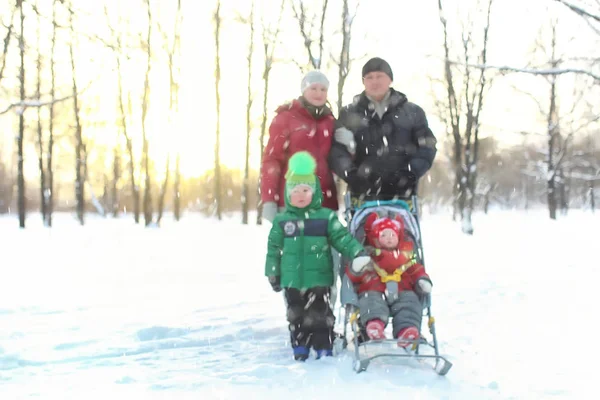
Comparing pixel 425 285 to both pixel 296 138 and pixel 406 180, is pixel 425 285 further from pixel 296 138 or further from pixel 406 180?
pixel 296 138

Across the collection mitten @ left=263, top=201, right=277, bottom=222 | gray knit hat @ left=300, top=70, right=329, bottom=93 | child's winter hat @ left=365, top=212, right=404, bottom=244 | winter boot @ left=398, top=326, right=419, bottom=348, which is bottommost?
winter boot @ left=398, top=326, right=419, bottom=348

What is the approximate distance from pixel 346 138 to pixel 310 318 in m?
1.44

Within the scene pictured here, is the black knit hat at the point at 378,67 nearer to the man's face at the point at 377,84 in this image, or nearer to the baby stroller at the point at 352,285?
the man's face at the point at 377,84

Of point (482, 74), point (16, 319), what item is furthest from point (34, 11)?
point (482, 74)

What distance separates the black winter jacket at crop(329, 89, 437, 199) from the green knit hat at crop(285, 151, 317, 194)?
293 millimetres

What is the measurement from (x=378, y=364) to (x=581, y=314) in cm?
307

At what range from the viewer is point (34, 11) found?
6.08 m

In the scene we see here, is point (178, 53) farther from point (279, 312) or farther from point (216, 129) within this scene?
point (279, 312)

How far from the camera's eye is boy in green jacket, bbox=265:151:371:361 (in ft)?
13.8

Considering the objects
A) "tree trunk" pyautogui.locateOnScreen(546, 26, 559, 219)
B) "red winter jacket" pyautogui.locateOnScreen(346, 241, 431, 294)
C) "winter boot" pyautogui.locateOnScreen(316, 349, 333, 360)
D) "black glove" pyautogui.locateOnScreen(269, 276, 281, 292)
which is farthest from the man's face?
"tree trunk" pyautogui.locateOnScreen(546, 26, 559, 219)

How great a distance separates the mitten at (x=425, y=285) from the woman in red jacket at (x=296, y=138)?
4.08ft

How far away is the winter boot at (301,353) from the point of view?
419 centimetres

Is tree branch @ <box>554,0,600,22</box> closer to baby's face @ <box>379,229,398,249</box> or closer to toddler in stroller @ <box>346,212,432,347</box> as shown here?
toddler in stroller @ <box>346,212,432,347</box>

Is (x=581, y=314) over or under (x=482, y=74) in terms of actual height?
under
